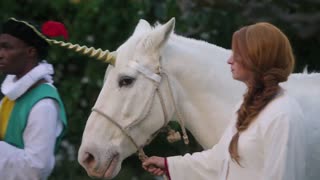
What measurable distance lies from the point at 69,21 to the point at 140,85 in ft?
11.2

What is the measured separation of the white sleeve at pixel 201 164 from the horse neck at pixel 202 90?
40cm

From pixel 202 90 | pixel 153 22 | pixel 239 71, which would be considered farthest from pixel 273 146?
pixel 153 22

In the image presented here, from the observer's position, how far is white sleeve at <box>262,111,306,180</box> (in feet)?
12.2

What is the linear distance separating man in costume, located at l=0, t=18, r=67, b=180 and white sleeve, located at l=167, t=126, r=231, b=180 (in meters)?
0.53

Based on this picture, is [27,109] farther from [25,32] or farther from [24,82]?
[25,32]

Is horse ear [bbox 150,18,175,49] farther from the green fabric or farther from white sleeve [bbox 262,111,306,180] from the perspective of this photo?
white sleeve [bbox 262,111,306,180]

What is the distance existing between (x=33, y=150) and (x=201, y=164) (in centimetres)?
71

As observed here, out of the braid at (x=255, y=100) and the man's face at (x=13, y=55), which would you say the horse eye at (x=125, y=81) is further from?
the braid at (x=255, y=100)

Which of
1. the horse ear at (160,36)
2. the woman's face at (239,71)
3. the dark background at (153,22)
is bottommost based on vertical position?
the dark background at (153,22)

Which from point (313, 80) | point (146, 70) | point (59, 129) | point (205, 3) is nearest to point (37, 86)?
point (59, 129)

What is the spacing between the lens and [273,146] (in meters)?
3.72

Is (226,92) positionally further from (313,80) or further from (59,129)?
(59,129)

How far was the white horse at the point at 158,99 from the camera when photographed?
4648mm

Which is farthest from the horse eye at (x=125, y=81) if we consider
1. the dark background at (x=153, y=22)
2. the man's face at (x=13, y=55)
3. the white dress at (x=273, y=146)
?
the dark background at (x=153, y=22)
